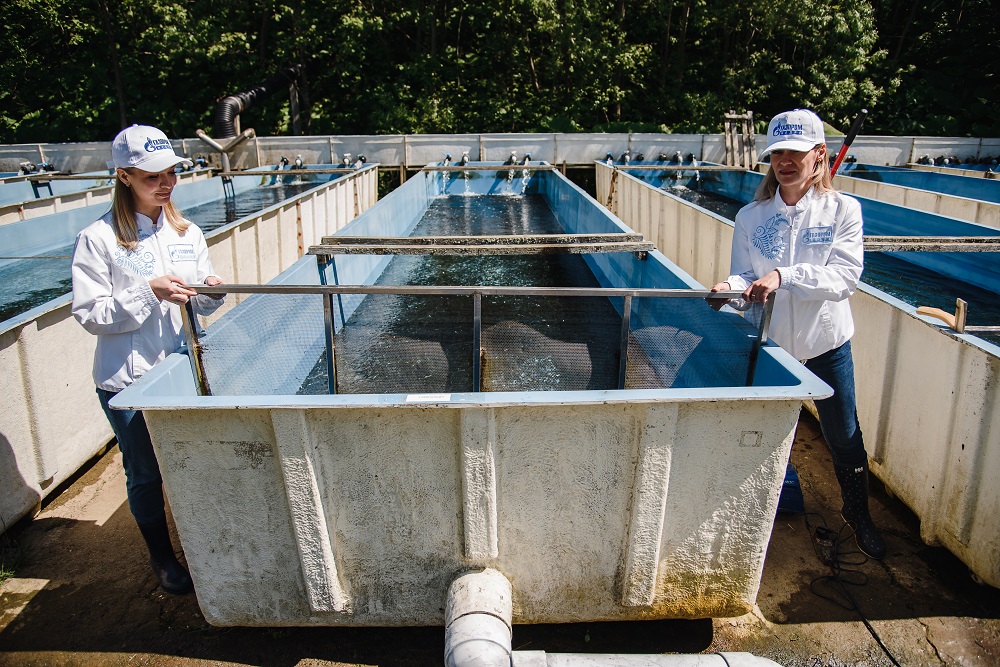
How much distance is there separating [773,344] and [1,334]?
3.67m

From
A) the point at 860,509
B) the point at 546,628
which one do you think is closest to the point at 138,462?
the point at 546,628

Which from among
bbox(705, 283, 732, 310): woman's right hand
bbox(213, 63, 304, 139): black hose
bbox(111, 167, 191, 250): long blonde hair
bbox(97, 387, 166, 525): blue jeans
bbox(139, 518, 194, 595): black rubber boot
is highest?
bbox(213, 63, 304, 139): black hose

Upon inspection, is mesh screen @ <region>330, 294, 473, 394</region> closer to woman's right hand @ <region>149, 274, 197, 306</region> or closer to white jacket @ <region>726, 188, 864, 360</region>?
woman's right hand @ <region>149, 274, 197, 306</region>

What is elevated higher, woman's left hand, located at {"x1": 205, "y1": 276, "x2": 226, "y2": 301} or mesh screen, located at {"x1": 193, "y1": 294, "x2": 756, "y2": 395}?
woman's left hand, located at {"x1": 205, "y1": 276, "x2": 226, "y2": 301}

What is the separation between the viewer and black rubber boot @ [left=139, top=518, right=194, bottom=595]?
2842 millimetres

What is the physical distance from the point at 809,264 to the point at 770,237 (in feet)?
0.79

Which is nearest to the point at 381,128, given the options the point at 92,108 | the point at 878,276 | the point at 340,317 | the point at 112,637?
the point at 92,108

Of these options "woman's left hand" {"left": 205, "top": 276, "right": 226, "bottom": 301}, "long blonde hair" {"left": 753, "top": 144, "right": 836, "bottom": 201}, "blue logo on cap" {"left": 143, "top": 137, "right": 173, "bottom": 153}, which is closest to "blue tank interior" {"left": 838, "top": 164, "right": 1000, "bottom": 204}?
"long blonde hair" {"left": 753, "top": 144, "right": 836, "bottom": 201}

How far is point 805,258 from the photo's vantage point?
2.76 m

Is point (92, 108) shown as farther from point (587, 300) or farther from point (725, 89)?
point (587, 300)

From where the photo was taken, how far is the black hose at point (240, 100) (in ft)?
53.1

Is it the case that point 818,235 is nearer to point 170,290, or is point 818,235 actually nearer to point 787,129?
point 787,129

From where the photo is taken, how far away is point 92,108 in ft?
62.4

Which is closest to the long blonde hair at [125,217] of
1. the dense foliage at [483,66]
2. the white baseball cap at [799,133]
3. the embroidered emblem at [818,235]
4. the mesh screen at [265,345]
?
Result: the mesh screen at [265,345]
